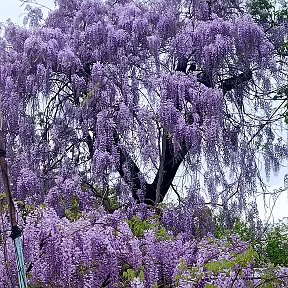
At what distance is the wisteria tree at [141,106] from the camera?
21.6 feet

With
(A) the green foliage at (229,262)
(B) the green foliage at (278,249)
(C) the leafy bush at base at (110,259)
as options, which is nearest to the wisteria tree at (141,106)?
(C) the leafy bush at base at (110,259)

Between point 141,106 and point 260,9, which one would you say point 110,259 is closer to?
point 141,106

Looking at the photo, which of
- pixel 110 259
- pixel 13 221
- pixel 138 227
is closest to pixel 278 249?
pixel 138 227

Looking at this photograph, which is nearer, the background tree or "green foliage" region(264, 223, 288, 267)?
the background tree

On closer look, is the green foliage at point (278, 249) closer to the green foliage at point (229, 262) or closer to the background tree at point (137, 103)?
the background tree at point (137, 103)

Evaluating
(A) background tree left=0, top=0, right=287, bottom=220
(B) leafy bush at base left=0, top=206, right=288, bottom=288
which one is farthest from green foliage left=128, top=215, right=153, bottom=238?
(A) background tree left=0, top=0, right=287, bottom=220

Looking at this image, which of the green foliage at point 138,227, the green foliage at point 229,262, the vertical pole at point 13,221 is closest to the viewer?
the vertical pole at point 13,221

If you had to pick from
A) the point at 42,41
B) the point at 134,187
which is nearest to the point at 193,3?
the point at 42,41

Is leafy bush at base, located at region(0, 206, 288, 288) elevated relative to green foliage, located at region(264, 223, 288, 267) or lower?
lower

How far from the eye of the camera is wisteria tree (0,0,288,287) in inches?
259

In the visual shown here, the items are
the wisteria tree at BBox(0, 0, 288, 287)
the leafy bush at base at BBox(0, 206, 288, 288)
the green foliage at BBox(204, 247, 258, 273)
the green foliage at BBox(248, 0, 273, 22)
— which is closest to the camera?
the green foliage at BBox(204, 247, 258, 273)

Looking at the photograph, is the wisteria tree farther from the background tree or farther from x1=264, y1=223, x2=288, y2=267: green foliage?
x1=264, y1=223, x2=288, y2=267: green foliage

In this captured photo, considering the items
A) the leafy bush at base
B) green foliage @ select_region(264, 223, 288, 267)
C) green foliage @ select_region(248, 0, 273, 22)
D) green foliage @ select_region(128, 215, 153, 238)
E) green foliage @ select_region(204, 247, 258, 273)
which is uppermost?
green foliage @ select_region(248, 0, 273, 22)

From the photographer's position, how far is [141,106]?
6.79 m
